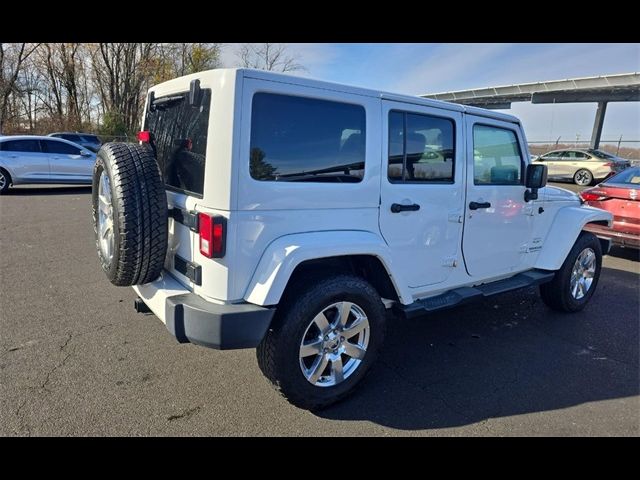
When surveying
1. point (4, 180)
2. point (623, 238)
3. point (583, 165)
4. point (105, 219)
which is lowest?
point (4, 180)

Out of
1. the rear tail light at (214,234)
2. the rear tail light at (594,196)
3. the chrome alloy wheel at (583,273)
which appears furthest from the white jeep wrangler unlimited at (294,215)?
the rear tail light at (594,196)

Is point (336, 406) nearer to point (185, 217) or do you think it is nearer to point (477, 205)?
point (185, 217)

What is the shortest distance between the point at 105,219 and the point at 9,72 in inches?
1227

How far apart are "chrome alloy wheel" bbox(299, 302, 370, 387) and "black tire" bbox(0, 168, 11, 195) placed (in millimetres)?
11884

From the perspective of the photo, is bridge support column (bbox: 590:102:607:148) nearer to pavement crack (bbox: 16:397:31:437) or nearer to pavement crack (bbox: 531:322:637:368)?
pavement crack (bbox: 531:322:637:368)

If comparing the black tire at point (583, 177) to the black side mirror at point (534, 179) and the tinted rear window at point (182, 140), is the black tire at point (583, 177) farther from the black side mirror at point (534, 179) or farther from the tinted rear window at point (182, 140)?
the tinted rear window at point (182, 140)

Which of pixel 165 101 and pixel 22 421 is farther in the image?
pixel 165 101

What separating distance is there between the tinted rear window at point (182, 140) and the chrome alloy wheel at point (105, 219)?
1.31ft

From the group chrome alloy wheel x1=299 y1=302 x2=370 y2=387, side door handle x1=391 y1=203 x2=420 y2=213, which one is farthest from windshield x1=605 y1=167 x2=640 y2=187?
chrome alloy wheel x1=299 y1=302 x2=370 y2=387

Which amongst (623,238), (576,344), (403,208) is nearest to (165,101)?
(403,208)

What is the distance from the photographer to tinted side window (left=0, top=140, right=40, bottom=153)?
1073 cm

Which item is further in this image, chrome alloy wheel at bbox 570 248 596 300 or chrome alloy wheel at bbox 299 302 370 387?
chrome alloy wheel at bbox 570 248 596 300

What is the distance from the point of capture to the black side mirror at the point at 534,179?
3.70 m

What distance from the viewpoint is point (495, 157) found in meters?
3.63
